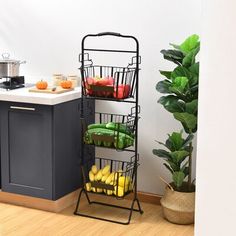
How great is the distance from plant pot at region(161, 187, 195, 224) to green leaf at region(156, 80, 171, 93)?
0.71 metres

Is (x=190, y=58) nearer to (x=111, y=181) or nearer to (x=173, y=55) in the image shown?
(x=173, y=55)

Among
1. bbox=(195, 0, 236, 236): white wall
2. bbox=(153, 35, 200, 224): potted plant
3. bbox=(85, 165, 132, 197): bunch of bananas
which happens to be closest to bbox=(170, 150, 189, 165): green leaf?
bbox=(153, 35, 200, 224): potted plant

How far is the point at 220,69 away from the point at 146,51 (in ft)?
6.91

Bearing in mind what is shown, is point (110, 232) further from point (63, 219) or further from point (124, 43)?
point (124, 43)

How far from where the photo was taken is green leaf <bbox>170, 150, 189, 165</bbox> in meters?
3.52

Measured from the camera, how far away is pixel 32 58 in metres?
4.35

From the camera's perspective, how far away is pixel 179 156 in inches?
139

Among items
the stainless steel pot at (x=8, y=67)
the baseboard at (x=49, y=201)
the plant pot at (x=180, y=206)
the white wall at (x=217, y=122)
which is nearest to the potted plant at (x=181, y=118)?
the plant pot at (x=180, y=206)

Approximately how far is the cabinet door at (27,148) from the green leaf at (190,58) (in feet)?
3.27

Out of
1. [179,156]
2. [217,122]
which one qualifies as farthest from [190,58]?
[217,122]

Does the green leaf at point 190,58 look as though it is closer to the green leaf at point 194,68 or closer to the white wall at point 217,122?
the green leaf at point 194,68

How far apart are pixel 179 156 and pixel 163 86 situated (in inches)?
19.2

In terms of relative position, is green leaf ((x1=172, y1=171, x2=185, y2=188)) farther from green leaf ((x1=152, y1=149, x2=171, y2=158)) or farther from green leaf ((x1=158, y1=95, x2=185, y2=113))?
green leaf ((x1=158, y1=95, x2=185, y2=113))

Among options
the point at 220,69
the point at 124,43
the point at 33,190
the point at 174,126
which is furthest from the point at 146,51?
the point at 220,69
